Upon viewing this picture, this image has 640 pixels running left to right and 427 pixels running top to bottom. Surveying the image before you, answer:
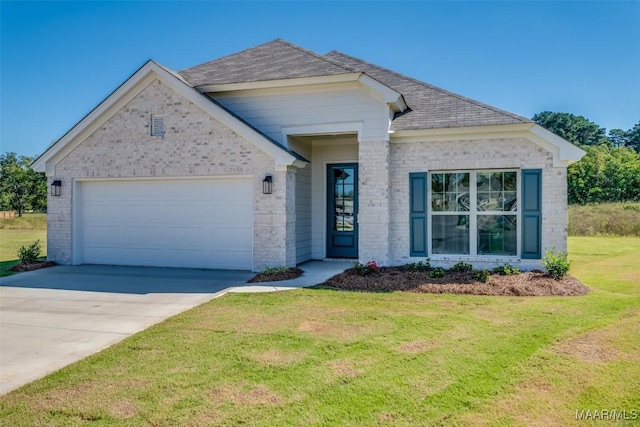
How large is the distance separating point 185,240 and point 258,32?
341 inches

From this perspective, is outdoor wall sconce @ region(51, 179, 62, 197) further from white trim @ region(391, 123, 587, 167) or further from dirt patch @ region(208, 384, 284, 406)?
dirt patch @ region(208, 384, 284, 406)

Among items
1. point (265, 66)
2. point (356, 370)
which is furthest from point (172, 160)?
point (356, 370)

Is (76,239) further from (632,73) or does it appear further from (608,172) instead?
(608,172)

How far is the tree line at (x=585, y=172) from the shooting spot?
120ft

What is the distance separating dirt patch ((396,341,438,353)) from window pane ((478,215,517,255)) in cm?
602

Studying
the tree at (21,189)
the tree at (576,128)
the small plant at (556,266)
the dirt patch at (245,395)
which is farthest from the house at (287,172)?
the tree at (576,128)

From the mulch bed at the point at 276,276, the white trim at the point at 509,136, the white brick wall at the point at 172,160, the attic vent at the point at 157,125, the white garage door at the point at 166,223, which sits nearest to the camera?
the mulch bed at the point at 276,276

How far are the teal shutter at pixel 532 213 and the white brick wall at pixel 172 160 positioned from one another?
5.43 m

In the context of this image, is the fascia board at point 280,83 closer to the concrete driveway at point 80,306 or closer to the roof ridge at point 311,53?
the roof ridge at point 311,53

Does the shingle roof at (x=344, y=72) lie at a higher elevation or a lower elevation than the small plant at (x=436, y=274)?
higher

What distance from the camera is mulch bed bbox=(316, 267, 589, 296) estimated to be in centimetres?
855

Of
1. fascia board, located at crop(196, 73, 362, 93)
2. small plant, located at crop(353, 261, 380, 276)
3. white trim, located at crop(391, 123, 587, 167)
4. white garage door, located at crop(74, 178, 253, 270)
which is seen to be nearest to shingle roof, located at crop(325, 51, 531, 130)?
white trim, located at crop(391, 123, 587, 167)

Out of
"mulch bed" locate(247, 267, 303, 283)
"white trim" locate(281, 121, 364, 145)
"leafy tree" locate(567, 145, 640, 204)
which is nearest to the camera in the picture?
"mulch bed" locate(247, 267, 303, 283)

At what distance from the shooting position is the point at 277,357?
5086 mm
